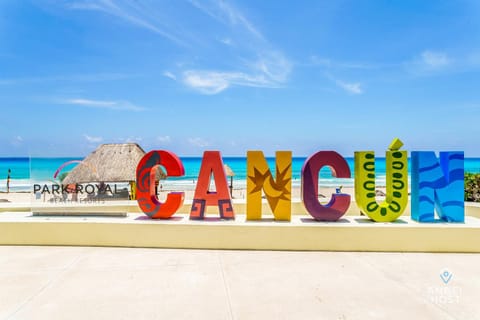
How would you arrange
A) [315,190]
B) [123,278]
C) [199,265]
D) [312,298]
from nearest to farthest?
[312,298] → [123,278] → [199,265] → [315,190]

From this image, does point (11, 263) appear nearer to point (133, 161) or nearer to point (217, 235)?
point (217, 235)

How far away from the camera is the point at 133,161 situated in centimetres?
1647

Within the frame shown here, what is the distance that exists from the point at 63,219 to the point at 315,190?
6.60m

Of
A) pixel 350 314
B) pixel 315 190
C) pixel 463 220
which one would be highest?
pixel 315 190

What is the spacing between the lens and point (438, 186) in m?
8.05

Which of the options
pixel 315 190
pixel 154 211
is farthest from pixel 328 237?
pixel 154 211

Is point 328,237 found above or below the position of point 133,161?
below

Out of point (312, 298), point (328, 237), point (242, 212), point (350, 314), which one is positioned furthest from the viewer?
point (242, 212)

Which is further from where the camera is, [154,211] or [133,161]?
[133,161]

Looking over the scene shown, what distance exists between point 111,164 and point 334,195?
1177 cm

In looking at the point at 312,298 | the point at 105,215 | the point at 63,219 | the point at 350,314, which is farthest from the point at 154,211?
the point at 350,314

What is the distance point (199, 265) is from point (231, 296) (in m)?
1.66

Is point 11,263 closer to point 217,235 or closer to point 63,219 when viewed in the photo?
point 63,219

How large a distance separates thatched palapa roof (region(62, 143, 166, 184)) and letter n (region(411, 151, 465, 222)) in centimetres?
1226
